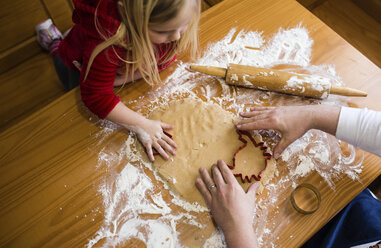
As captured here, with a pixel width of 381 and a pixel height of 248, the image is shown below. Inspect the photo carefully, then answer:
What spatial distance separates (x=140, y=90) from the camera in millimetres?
948

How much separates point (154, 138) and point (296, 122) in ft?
1.53

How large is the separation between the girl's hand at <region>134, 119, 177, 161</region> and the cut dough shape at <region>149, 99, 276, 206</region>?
0.08 ft

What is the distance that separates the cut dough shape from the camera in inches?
32.8

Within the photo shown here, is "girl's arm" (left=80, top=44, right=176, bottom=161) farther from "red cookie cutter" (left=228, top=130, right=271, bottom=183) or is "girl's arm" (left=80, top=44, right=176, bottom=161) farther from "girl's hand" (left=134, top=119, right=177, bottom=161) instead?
"red cookie cutter" (left=228, top=130, right=271, bottom=183)

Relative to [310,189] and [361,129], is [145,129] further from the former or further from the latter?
[361,129]

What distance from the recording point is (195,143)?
877 millimetres

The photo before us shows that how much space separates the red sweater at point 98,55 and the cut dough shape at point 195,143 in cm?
17

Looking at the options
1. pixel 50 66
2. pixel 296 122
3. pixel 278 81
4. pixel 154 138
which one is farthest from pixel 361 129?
pixel 50 66

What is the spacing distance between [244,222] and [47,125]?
Answer: 71cm

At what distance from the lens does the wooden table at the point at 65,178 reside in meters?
0.77

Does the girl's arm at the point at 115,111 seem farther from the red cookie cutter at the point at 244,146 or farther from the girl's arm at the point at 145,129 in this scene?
the red cookie cutter at the point at 244,146

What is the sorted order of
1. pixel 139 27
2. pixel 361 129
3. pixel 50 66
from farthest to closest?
pixel 50 66 → pixel 361 129 → pixel 139 27

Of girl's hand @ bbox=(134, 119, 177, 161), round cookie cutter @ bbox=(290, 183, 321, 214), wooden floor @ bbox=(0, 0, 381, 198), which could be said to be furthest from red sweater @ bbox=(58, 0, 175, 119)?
wooden floor @ bbox=(0, 0, 381, 198)

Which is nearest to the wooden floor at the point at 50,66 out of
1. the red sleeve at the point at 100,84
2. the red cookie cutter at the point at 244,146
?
the red sleeve at the point at 100,84
